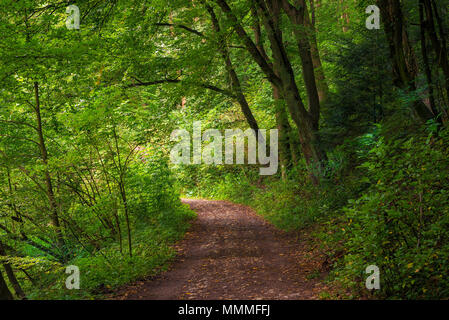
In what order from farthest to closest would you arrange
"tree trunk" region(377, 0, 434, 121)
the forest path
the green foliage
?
"tree trunk" region(377, 0, 434, 121) < the forest path < the green foliage

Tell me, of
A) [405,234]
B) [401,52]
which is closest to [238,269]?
[405,234]

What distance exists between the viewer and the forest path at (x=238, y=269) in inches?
235

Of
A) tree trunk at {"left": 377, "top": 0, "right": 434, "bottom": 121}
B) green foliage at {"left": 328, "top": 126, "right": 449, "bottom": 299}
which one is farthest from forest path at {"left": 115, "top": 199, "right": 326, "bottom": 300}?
tree trunk at {"left": 377, "top": 0, "right": 434, "bottom": 121}

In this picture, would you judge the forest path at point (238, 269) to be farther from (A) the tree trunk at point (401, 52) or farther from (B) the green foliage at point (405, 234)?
(A) the tree trunk at point (401, 52)

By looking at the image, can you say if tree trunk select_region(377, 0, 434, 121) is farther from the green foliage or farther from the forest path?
the forest path

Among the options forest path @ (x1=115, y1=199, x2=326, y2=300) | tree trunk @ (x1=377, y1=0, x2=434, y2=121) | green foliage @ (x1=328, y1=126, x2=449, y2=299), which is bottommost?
forest path @ (x1=115, y1=199, x2=326, y2=300)

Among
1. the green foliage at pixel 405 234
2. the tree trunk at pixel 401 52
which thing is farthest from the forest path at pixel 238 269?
the tree trunk at pixel 401 52

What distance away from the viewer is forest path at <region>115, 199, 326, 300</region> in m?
5.96

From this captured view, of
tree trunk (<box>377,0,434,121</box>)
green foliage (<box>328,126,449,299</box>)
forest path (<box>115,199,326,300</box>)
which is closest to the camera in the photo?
green foliage (<box>328,126,449,299</box>)

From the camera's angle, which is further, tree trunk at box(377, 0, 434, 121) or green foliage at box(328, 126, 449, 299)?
tree trunk at box(377, 0, 434, 121)

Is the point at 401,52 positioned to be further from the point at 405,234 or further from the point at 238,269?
the point at 238,269

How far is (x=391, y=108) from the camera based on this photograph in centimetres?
895

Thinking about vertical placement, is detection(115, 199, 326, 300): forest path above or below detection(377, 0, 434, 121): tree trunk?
below
